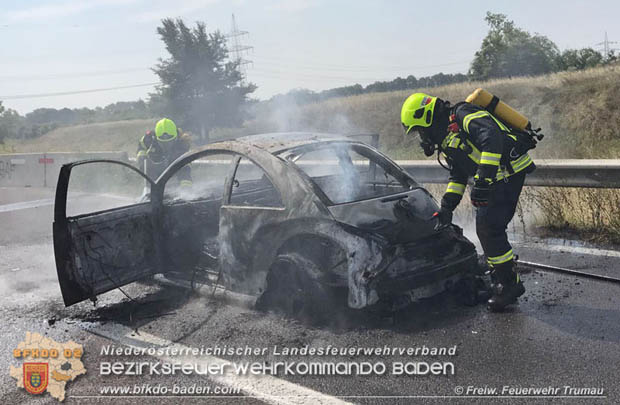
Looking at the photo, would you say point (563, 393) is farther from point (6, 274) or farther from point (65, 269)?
point (6, 274)

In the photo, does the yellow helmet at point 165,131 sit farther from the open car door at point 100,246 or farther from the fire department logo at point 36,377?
the fire department logo at point 36,377

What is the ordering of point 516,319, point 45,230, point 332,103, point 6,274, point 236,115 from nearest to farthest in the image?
1. point 516,319
2. point 6,274
3. point 45,230
4. point 236,115
5. point 332,103

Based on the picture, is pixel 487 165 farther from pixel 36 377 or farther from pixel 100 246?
pixel 36 377

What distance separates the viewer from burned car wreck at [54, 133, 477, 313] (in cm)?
371

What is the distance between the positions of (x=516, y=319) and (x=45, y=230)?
769cm

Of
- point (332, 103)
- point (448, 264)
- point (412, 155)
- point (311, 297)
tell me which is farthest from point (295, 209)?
point (332, 103)

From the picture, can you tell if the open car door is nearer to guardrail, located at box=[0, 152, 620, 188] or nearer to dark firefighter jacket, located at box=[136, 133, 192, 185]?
dark firefighter jacket, located at box=[136, 133, 192, 185]

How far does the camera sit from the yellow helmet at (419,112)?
430 centimetres

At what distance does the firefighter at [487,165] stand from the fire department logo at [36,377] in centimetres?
298

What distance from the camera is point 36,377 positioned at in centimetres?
343

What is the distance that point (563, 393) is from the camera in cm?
282

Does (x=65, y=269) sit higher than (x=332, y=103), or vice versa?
(x=332, y=103)

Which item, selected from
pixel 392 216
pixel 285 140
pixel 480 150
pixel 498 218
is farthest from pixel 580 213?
pixel 285 140

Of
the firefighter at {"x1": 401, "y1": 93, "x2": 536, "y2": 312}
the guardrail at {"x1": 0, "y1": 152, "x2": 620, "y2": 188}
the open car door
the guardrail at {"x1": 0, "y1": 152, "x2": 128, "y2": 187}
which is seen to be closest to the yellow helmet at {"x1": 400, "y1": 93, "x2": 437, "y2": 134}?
the firefighter at {"x1": 401, "y1": 93, "x2": 536, "y2": 312}
